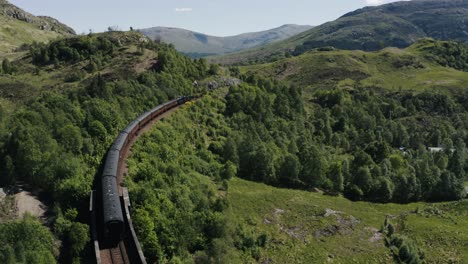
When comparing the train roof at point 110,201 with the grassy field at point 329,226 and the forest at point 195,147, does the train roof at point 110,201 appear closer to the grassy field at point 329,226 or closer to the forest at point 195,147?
the forest at point 195,147

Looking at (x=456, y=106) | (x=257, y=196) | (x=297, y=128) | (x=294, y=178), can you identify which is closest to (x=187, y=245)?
(x=257, y=196)

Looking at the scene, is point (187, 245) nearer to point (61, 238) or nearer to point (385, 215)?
point (61, 238)

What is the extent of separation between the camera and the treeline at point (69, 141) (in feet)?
157

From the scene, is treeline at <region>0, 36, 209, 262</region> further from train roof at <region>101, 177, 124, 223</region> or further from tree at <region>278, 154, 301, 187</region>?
tree at <region>278, 154, 301, 187</region>

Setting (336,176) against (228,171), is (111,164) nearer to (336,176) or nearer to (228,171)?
(228,171)

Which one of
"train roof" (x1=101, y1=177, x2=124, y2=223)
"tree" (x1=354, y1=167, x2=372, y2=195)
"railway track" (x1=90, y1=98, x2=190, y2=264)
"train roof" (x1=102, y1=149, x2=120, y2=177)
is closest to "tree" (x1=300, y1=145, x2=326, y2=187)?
"tree" (x1=354, y1=167, x2=372, y2=195)

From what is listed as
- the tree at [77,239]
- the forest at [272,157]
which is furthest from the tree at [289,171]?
the tree at [77,239]

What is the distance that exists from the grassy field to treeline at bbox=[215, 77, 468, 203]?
711 cm

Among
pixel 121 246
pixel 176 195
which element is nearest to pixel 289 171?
pixel 176 195

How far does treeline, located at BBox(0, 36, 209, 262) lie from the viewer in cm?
4775

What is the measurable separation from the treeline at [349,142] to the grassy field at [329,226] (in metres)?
7.11

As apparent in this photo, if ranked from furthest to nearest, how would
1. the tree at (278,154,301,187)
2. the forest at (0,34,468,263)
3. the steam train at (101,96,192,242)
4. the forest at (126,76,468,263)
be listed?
the tree at (278,154,301,187) → the forest at (126,76,468,263) → the forest at (0,34,468,263) → the steam train at (101,96,192,242)

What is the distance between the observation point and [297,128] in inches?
5177

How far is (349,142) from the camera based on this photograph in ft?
477
